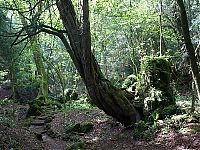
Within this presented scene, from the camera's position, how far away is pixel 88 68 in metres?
8.81

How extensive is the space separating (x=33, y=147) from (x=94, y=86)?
2671 mm

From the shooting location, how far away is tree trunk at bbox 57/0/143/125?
8406 millimetres

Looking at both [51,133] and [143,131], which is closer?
[143,131]

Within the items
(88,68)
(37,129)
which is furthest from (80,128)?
(88,68)

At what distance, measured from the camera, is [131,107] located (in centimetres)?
1054

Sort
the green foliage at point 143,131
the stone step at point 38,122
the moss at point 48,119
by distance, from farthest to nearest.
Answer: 1. the moss at point 48,119
2. the stone step at point 38,122
3. the green foliage at point 143,131

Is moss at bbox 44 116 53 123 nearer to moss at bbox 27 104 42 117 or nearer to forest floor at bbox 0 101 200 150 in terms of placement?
forest floor at bbox 0 101 200 150

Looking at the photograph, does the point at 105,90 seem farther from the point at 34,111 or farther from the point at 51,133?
the point at 34,111

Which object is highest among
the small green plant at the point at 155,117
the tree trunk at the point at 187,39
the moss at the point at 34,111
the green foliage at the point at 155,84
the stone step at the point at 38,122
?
the tree trunk at the point at 187,39

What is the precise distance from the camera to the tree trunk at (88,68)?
27.6 feet

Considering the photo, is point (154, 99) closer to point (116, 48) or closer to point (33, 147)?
point (33, 147)

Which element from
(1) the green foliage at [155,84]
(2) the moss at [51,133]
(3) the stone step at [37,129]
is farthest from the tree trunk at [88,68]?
(3) the stone step at [37,129]

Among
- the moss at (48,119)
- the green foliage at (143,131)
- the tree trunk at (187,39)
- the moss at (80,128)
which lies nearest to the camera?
the tree trunk at (187,39)

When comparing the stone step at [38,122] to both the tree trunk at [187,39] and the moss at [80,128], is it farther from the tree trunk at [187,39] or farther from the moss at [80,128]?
the tree trunk at [187,39]
